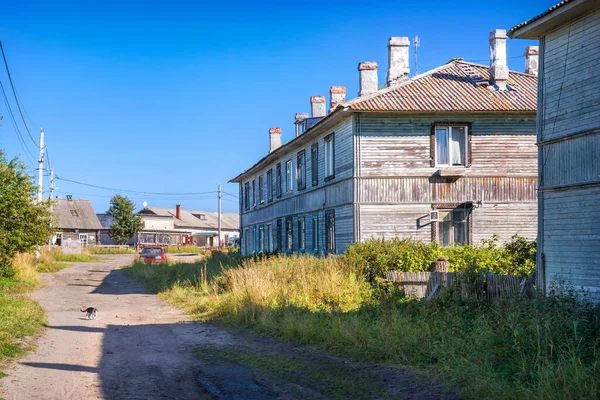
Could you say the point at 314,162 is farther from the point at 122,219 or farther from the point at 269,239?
the point at 122,219

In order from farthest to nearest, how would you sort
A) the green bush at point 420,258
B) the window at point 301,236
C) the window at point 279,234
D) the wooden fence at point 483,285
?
the window at point 279,234 → the window at point 301,236 → the green bush at point 420,258 → the wooden fence at point 483,285

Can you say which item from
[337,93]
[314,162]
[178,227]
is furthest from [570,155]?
[178,227]

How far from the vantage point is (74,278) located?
113 feet

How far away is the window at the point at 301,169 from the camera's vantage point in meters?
30.3

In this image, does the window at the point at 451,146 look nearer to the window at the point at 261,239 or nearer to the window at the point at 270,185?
the window at the point at 270,185

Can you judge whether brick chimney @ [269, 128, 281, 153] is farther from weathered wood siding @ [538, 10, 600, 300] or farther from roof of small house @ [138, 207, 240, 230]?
roof of small house @ [138, 207, 240, 230]

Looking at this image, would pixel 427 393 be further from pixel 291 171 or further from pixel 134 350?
pixel 291 171

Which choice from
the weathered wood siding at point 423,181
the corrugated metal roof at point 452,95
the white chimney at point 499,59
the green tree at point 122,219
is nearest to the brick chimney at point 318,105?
the corrugated metal roof at point 452,95

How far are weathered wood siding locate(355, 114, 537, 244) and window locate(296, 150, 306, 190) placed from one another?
7.10 m

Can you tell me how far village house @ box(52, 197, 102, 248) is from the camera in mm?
76938

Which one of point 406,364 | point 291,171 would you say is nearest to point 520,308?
point 406,364

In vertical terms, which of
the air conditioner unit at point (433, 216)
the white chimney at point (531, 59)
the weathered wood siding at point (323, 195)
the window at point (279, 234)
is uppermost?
the white chimney at point (531, 59)

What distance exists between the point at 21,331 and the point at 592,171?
11.5 meters

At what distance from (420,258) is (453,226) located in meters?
4.01
